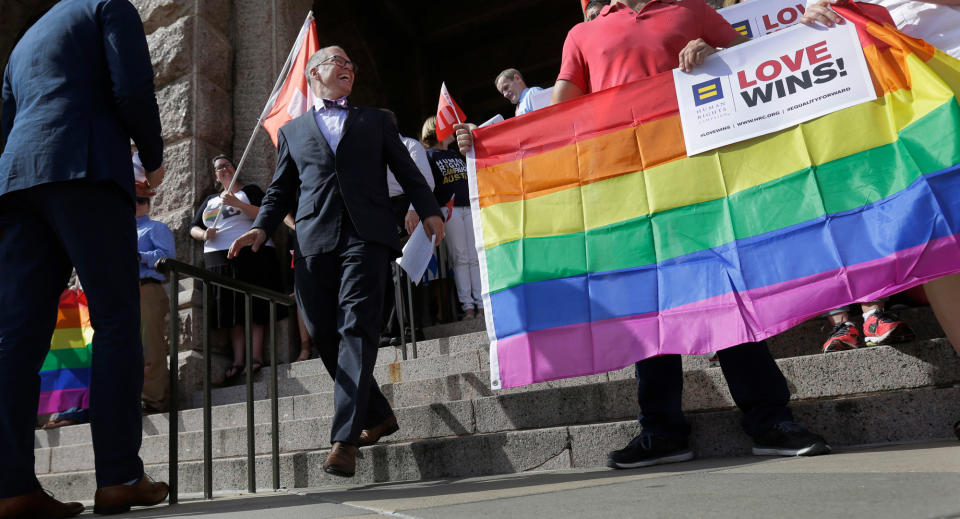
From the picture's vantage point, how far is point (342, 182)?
334 centimetres

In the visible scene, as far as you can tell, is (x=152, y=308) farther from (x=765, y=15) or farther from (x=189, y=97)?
(x=765, y=15)

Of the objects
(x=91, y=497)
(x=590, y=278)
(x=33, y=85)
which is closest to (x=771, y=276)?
(x=590, y=278)

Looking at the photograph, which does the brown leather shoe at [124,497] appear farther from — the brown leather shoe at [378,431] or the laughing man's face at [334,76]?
the laughing man's face at [334,76]

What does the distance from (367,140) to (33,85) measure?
133cm

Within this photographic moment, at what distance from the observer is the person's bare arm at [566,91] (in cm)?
334

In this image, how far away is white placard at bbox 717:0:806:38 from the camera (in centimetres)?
461

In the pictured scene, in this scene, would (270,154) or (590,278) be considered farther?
(270,154)

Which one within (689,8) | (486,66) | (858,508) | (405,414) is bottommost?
(858,508)

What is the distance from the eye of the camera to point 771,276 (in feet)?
9.13

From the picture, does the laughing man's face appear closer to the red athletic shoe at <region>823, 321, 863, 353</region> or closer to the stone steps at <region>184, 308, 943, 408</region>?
the stone steps at <region>184, 308, 943, 408</region>

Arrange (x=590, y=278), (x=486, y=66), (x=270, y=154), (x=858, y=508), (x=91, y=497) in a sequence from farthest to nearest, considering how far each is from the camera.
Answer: (x=486, y=66) < (x=270, y=154) < (x=91, y=497) < (x=590, y=278) < (x=858, y=508)

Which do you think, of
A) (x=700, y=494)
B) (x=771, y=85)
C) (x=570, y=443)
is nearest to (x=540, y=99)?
(x=771, y=85)

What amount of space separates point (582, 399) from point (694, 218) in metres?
0.89

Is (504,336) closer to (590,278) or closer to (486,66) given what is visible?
(590,278)
